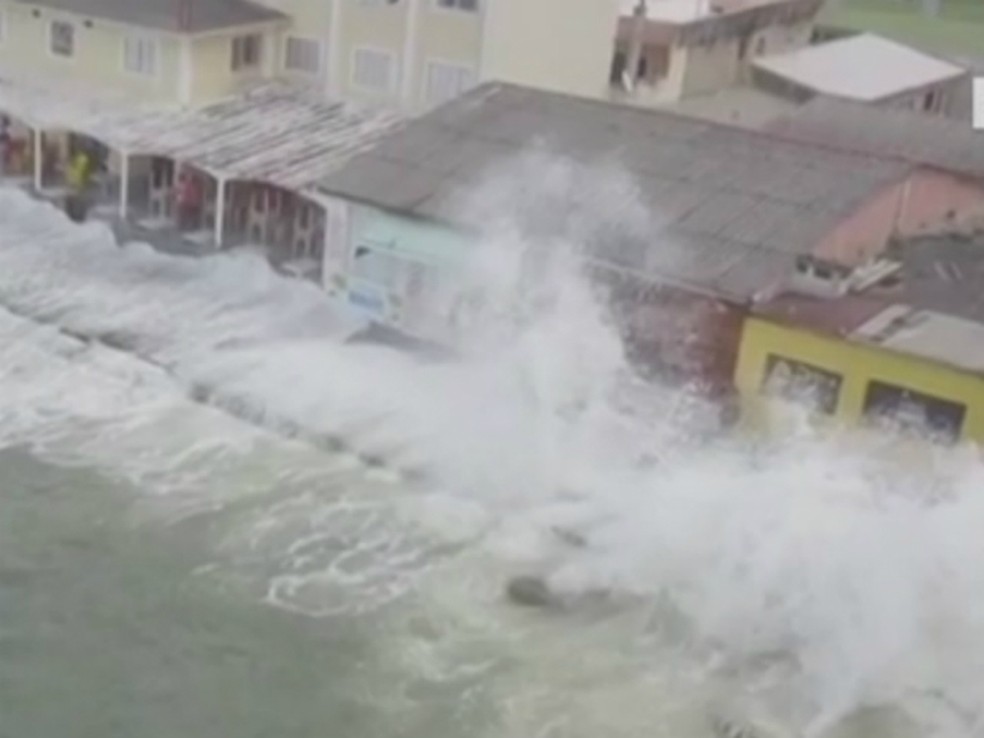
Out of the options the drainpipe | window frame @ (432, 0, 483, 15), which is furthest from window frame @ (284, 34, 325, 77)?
the drainpipe

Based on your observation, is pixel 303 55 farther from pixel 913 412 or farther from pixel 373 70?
pixel 913 412

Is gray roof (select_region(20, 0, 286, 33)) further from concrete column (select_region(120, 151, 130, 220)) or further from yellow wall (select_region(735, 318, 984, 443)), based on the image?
yellow wall (select_region(735, 318, 984, 443))

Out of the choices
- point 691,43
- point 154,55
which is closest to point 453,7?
point 154,55

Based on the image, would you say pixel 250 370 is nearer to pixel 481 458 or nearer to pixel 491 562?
pixel 481 458

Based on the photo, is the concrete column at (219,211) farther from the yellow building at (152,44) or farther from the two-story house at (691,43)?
the two-story house at (691,43)

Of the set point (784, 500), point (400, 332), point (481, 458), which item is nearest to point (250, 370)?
point (400, 332)

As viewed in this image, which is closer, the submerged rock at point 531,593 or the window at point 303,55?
the submerged rock at point 531,593

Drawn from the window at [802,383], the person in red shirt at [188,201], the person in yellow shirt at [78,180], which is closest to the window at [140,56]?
the person in yellow shirt at [78,180]
